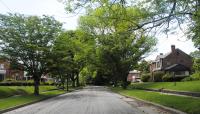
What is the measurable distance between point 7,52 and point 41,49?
391 cm

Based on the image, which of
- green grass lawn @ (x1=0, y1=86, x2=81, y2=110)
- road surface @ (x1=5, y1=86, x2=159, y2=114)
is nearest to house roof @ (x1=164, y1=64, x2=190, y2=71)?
green grass lawn @ (x1=0, y1=86, x2=81, y2=110)

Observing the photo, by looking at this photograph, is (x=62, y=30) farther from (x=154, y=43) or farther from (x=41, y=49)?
(x=154, y=43)

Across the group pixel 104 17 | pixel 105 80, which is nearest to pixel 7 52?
pixel 104 17

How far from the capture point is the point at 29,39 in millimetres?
44125

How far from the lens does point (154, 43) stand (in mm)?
69938

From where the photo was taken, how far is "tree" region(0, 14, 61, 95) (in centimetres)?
4303

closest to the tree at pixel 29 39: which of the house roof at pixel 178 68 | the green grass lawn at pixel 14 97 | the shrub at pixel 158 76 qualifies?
the green grass lawn at pixel 14 97

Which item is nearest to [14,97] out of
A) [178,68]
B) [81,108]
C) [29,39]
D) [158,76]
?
[29,39]

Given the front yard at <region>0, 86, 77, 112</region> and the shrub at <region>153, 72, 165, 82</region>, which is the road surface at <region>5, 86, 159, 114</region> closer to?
the front yard at <region>0, 86, 77, 112</region>

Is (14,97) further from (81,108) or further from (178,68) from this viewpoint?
(178,68)

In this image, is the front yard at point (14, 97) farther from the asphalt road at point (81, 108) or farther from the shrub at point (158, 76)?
the shrub at point (158, 76)

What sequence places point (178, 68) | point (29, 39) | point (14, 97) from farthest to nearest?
point (178, 68) < point (29, 39) < point (14, 97)

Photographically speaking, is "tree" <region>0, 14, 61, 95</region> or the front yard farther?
"tree" <region>0, 14, 61, 95</region>

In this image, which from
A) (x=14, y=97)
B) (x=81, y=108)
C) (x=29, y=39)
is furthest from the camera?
(x=29, y=39)
